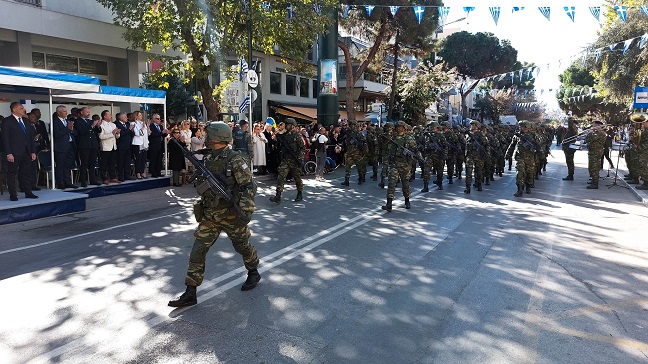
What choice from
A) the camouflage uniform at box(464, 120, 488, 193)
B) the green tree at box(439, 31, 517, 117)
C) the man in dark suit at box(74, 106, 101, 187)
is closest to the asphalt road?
the man in dark suit at box(74, 106, 101, 187)

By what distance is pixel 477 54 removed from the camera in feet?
162

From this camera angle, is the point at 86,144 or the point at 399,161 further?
the point at 86,144

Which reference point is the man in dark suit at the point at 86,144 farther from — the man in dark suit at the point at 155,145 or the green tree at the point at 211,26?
the green tree at the point at 211,26

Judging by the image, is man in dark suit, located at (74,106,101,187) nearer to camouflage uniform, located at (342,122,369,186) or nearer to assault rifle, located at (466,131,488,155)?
camouflage uniform, located at (342,122,369,186)

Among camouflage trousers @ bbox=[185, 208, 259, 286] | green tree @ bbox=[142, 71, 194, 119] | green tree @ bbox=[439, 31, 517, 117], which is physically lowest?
camouflage trousers @ bbox=[185, 208, 259, 286]

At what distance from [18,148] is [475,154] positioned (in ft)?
34.3

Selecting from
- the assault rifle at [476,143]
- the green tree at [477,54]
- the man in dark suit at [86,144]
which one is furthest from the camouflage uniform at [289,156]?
the green tree at [477,54]

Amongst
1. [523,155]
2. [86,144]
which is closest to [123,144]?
[86,144]

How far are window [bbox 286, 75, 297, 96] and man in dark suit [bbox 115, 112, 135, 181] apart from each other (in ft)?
69.7

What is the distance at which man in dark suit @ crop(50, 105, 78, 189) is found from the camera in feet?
34.3

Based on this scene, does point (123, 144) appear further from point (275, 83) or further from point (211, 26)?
point (275, 83)

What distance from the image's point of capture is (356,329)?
408cm

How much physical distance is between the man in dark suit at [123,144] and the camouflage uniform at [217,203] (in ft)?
27.8

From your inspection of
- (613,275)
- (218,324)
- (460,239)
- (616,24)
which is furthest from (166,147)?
(616,24)
